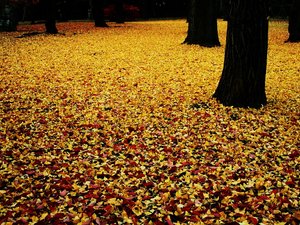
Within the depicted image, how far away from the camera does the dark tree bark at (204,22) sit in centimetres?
1366

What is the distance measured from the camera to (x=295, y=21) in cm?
1435

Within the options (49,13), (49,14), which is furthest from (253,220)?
(49,14)

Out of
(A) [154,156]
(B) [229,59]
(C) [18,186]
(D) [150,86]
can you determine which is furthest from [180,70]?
(C) [18,186]

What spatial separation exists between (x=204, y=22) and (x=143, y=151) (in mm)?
10281

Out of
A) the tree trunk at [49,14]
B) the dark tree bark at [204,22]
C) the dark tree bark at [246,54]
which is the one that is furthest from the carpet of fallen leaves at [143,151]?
the tree trunk at [49,14]

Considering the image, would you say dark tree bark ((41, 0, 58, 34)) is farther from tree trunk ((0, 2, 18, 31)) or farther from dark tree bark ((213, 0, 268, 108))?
dark tree bark ((213, 0, 268, 108))

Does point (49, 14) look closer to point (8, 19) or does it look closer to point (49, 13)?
point (49, 13)

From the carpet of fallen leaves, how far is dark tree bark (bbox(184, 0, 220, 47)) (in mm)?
5030

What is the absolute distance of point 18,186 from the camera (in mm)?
3947

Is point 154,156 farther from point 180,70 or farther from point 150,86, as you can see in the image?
point 180,70

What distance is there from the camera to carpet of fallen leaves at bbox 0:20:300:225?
3535mm

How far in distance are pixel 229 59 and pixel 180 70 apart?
3738mm

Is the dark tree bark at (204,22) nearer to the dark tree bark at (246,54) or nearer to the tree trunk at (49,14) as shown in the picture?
the dark tree bark at (246,54)

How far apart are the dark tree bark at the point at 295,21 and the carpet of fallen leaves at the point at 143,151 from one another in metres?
6.08
